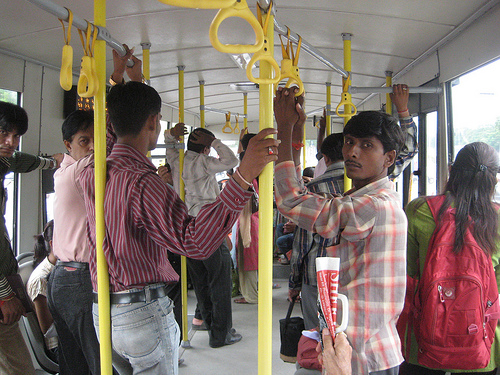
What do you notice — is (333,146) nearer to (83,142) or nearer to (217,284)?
(83,142)

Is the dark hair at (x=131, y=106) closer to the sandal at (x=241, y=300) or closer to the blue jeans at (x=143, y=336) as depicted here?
the blue jeans at (x=143, y=336)

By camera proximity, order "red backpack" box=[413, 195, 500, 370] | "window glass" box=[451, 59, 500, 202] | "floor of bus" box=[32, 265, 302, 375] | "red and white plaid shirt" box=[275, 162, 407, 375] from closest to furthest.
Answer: "red and white plaid shirt" box=[275, 162, 407, 375]
"red backpack" box=[413, 195, 500, 370]
"window glass" box=[451, 59, 500, 202]
"floor of bus" box=[32, 265, 302, 375]

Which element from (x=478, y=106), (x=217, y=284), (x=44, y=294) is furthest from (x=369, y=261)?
(x=217, y=284)

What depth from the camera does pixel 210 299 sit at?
4.34 meters

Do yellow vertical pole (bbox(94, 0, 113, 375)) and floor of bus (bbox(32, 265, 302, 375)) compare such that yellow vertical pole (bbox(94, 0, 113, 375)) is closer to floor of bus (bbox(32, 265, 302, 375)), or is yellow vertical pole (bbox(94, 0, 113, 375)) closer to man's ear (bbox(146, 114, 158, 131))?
man's ear (bbox(146, 114, 158, 131))

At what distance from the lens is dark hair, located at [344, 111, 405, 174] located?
5.67ft

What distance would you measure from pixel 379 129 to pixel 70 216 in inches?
62.1

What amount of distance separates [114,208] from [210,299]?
296 centimetres

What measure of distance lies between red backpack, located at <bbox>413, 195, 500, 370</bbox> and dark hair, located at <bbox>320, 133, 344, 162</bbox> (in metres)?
1.13

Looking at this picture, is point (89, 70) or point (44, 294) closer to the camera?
point (89, 70)

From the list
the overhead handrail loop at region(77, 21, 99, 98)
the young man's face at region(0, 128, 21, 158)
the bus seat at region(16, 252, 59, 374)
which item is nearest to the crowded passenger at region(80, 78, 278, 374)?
the overhead handrail loop at region(77, 21, 99, 98)

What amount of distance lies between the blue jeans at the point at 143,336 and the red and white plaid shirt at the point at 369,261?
2.19 feet

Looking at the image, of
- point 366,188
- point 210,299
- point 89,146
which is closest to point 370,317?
point 366,188

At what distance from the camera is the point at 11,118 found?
8.30 ft
